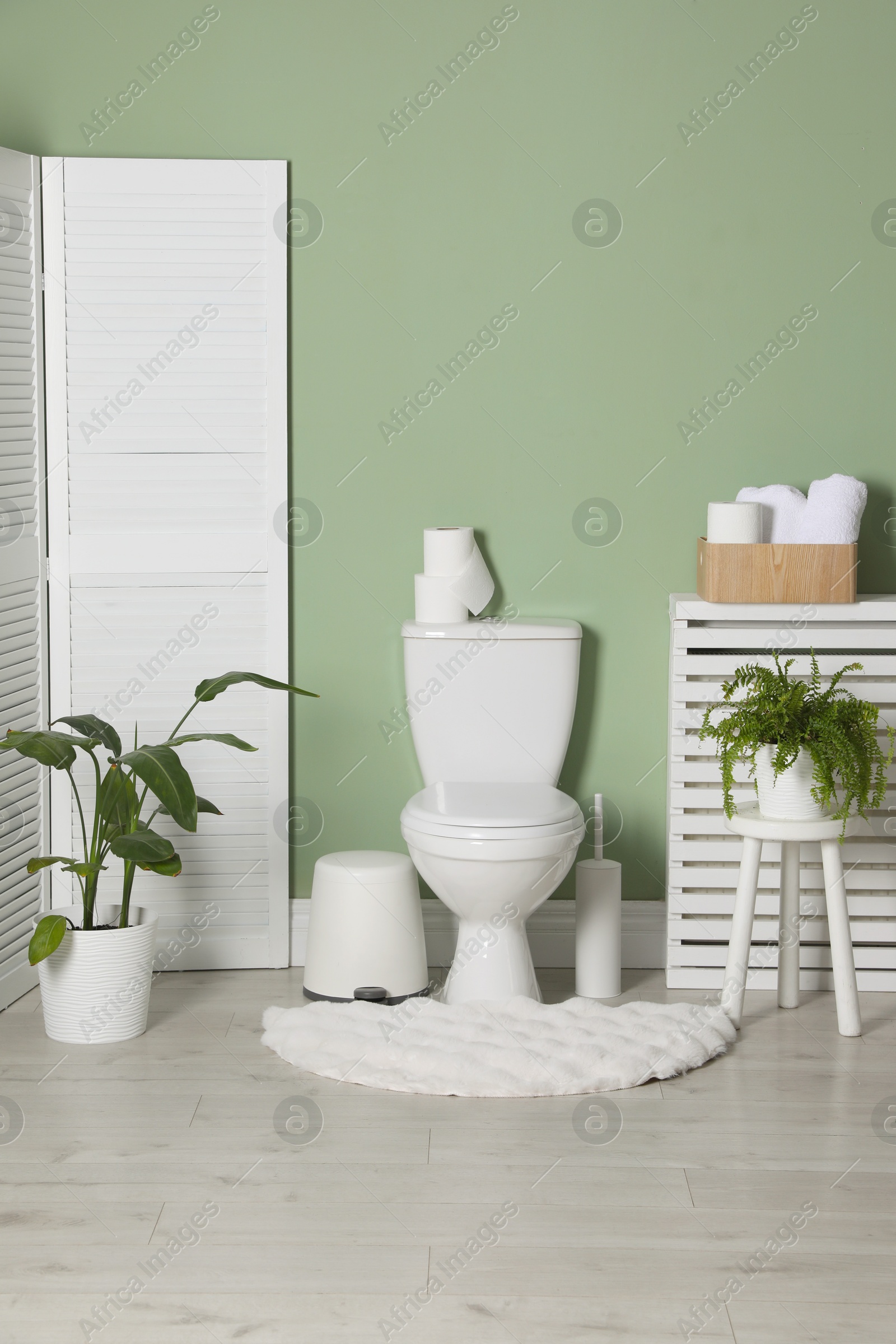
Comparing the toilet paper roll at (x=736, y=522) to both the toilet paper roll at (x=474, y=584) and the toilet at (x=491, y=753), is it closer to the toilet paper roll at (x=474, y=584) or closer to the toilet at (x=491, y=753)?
the toilet at (x=491, y=753)

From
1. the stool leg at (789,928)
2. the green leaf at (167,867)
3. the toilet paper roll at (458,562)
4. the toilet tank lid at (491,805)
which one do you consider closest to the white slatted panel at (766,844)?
the stool leg at (789,928)

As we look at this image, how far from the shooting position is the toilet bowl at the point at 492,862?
250cm

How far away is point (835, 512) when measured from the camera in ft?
9.15

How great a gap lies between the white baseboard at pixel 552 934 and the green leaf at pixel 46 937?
723 mm

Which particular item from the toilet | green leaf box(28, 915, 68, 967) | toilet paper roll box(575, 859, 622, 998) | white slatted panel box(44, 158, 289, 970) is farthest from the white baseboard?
green leaf box(28, 915, 68, 967)

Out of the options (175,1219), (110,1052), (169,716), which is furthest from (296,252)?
(175,1219)

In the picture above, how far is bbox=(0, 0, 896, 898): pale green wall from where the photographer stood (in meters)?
2.85

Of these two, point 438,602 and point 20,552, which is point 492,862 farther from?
point 20,552

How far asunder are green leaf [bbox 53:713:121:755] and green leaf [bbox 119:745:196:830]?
0.10 meters

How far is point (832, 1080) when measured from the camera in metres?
2.38

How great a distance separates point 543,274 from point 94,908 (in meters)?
1.76

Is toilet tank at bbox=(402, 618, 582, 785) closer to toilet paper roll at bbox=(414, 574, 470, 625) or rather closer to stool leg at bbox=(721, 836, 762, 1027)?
toilet paper roll at bbox=(414, 574, 470, 625)

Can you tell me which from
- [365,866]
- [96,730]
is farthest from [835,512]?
[96,730]

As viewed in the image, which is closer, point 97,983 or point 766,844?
point 97,983
